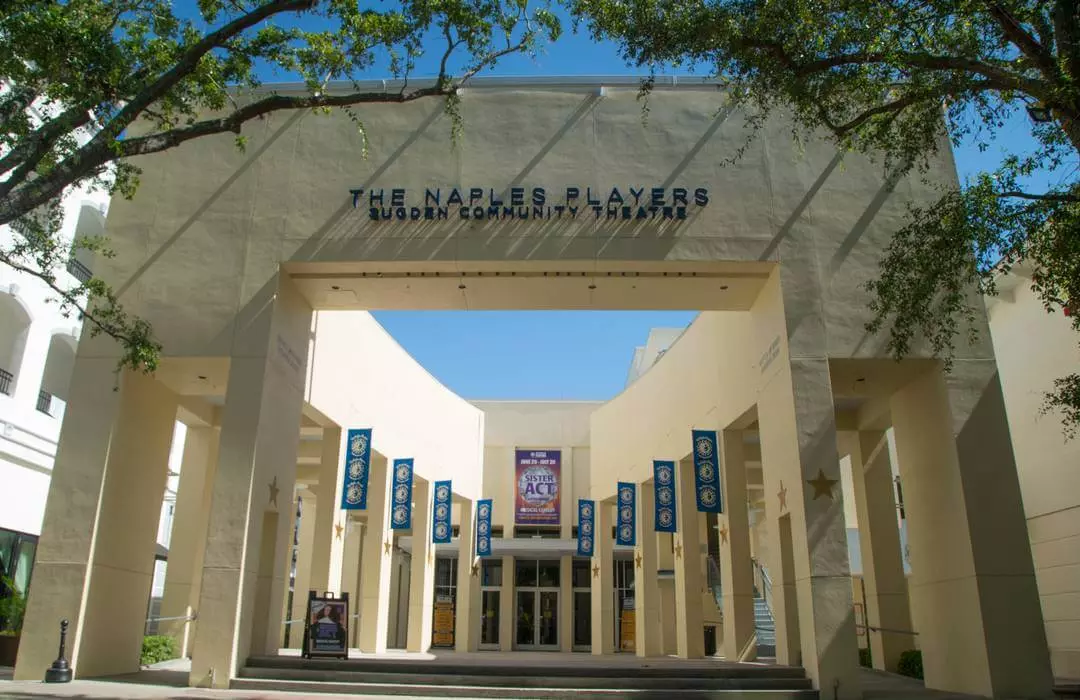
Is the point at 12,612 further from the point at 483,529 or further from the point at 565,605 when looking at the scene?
the point at 565,605

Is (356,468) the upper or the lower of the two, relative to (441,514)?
upper

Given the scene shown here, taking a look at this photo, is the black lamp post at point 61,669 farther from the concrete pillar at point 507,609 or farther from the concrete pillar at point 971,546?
the concrete pillar at point 507,609

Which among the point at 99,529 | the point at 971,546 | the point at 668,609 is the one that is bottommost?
the point at 668,609

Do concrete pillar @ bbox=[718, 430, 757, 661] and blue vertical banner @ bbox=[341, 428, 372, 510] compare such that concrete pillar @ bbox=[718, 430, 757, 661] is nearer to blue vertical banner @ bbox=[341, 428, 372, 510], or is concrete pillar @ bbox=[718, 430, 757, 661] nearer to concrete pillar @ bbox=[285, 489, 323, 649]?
blue vertical banner @ bbox=[341, 428, 372, 510]

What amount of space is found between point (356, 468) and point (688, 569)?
8612 millimetres

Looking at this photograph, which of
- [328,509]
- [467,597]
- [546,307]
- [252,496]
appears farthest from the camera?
[467,597]

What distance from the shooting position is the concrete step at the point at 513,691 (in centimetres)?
1156

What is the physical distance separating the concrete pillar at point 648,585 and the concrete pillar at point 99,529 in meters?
13.8

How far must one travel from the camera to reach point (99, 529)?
43.9 ft

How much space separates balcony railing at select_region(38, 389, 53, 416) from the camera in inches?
786

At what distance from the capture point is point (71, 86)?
377 inches

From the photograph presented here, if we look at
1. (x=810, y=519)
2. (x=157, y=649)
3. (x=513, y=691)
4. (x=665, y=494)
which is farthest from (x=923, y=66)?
(x=157, y=649)

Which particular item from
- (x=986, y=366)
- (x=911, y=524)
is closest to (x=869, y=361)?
(x=986, y=366)

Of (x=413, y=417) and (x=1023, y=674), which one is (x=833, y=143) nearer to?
(x=1023, y=674)
